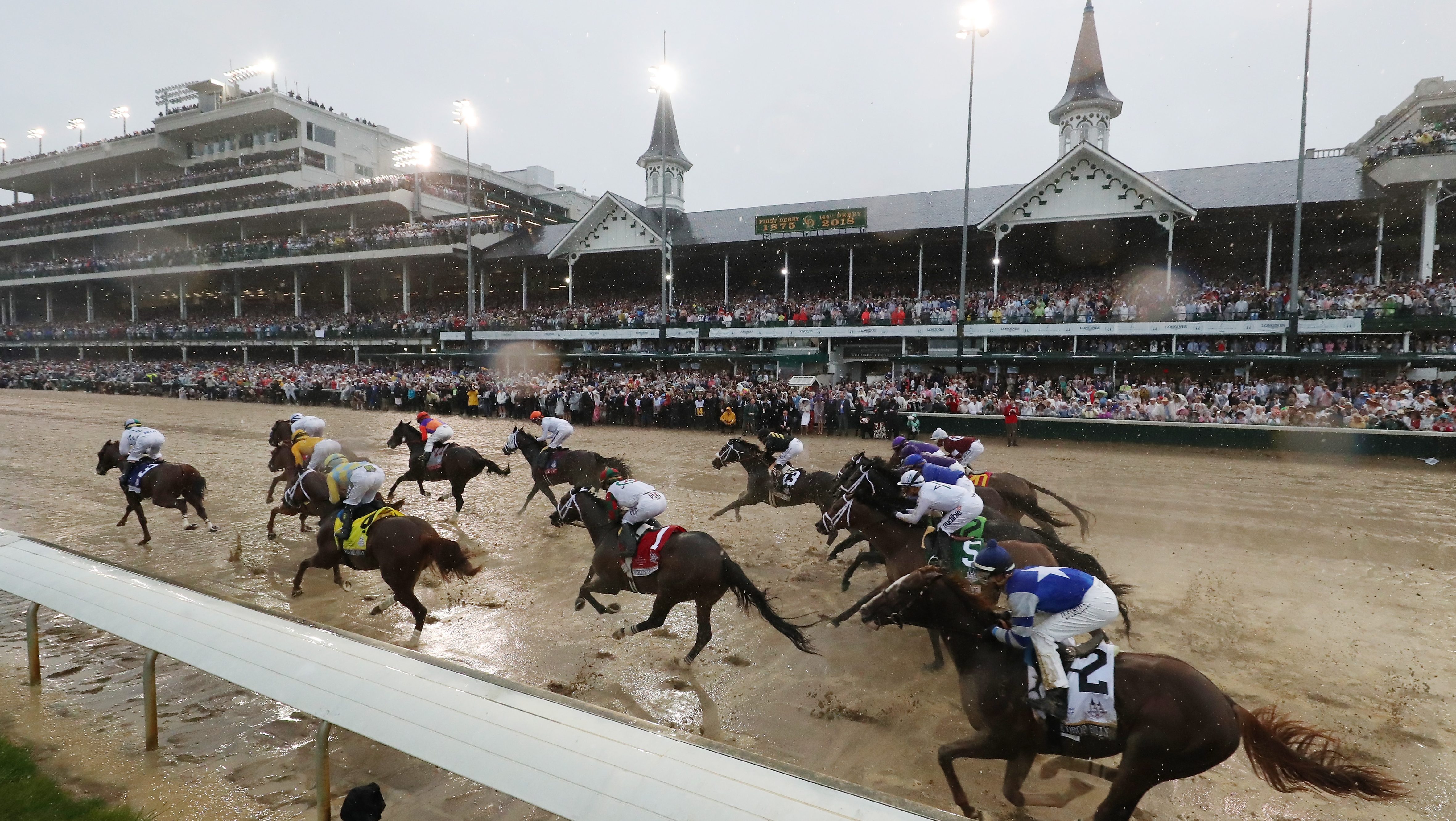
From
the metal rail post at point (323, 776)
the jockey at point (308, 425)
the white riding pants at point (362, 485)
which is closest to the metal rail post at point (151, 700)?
the metal rail post at point (323, 776)

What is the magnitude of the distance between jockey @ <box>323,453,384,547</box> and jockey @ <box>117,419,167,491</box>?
12.7ft

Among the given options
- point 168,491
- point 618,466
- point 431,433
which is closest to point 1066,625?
point 618,466

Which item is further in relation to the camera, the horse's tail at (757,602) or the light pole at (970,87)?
the light pole at (970,87)

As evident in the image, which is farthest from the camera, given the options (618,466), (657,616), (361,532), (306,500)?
(618,466)

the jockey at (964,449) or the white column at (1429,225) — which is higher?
the white column at (1429,225)

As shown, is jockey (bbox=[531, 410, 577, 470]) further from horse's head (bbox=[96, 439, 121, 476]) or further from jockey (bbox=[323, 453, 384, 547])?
horse's head (bbox=[96, 439, 121, 476])

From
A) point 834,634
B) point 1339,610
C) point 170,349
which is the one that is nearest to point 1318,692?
point 1339,610

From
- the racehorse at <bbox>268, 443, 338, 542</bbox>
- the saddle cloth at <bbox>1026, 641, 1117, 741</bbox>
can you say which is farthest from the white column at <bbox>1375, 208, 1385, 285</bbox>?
the racehorse at <bbox>268, 443, 338, 542</bbox>

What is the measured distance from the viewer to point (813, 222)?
26.3m

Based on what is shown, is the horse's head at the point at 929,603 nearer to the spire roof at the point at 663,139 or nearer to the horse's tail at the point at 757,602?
the horse's tail at the point at 757,602

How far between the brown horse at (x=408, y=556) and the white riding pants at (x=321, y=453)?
217 cm

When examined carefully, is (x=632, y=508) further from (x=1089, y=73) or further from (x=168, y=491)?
(x=1089, y=73)

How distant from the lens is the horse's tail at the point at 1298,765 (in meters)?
2.86

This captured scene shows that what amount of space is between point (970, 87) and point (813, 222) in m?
7.30
